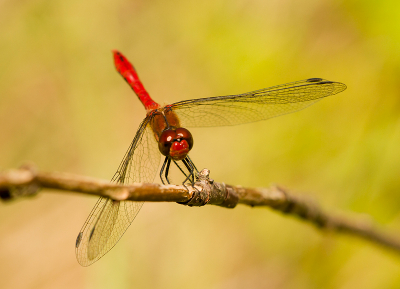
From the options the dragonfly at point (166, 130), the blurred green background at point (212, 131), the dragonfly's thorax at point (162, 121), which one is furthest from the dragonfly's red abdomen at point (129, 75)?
the dragonfly's thorax at point (162, 121)

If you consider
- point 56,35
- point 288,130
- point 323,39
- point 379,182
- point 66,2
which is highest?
point 66,2

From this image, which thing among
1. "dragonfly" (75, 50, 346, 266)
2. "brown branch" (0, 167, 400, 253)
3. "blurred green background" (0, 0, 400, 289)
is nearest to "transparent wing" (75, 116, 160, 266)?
"dragonfly" (75, 50, 346, 266)

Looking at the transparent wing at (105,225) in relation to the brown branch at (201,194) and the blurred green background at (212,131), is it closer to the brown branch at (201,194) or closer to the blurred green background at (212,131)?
the brown branch at (201,194)

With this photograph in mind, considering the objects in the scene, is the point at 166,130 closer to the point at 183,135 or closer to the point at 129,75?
the point at 183,135

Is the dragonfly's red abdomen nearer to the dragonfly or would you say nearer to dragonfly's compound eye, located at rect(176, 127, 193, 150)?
the dragonfly

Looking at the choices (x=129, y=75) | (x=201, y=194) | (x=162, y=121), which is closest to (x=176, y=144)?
(x=162, y=121)

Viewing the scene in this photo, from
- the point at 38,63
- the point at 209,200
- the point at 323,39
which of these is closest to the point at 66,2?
the point at 38,63

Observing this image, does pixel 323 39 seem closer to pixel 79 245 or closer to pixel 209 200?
pixel 209 200

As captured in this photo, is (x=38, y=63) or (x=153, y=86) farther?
(x=153, y=86)
